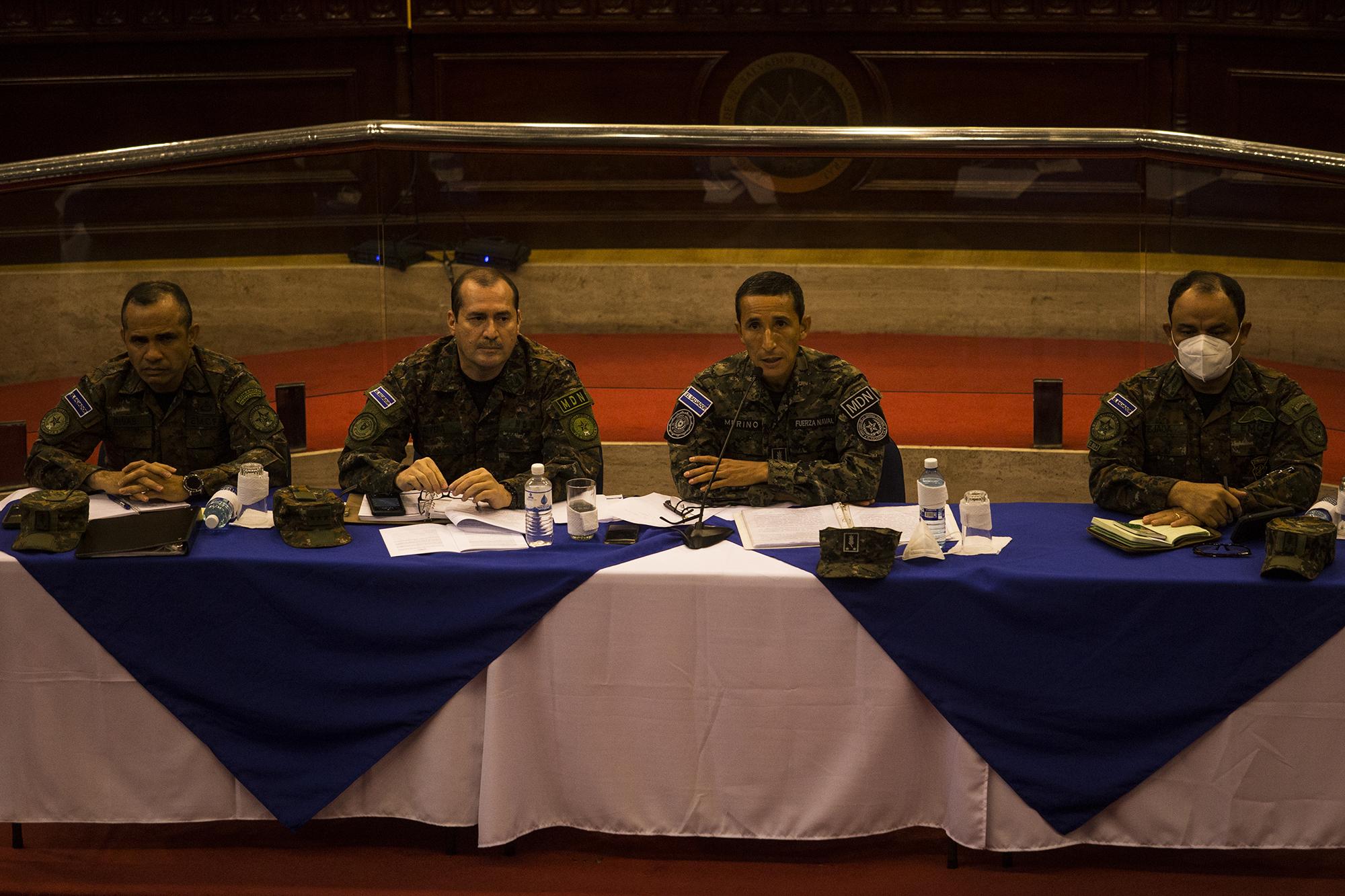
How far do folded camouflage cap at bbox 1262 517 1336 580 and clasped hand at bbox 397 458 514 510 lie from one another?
164 cm

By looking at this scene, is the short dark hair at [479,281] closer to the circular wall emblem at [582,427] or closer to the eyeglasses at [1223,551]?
the circular wall emblem at [582,427]

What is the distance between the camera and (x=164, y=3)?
6805 mm

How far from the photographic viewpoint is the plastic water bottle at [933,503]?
2904 millimetres

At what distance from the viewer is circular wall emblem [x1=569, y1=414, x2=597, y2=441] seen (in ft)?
11.6

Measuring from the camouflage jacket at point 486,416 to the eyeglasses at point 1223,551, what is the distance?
148cm

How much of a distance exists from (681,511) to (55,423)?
1669 millimetres

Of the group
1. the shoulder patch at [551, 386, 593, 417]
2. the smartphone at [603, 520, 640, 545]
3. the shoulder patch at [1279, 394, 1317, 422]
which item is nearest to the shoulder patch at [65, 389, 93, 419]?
the shoulder patch at [551, 386, 593, 417]

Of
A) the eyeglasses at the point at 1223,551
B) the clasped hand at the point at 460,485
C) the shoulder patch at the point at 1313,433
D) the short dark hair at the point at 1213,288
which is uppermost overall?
the short dark hair at the point at 1213,288

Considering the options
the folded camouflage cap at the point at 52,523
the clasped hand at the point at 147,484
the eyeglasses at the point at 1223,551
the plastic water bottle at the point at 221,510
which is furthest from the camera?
the clasped hand at the point at 147,484

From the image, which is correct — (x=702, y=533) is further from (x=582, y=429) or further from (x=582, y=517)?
(x=582, y=429)

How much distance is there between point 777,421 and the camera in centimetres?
346

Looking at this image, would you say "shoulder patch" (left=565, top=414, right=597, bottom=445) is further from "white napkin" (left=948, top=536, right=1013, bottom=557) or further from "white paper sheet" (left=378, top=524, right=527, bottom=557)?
"white napkin" (left=948, top=536, right=1013, bottom=557)

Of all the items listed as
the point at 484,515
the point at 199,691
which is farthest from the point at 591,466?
the point at 199,691

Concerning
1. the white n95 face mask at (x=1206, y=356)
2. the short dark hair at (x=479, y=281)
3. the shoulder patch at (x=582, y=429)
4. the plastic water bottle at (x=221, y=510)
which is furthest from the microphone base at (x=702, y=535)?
the white n95 face mask at (x=1206, y=356)
